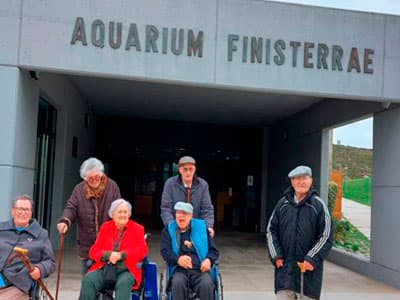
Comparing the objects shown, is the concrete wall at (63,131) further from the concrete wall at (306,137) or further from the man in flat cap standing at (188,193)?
the concrete wall at (306,137)

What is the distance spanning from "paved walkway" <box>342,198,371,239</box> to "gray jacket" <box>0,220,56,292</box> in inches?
274

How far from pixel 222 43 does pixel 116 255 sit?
323cm

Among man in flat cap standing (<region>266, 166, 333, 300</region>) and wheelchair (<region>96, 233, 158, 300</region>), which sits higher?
man in flat cap standing (<region>266, 166, 333, 300</region>)

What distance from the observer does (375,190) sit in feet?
24.5

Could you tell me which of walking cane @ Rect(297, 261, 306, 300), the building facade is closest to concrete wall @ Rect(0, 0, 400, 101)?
the building facade

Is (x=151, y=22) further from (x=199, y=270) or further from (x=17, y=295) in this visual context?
(x=17, y=295)

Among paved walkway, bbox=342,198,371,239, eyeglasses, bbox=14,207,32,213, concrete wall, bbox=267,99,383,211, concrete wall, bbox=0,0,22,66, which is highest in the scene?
concrete wall, bbox=0,0,22,66

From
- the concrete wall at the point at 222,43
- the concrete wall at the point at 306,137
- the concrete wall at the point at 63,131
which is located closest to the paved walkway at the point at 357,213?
the concrete wall at the point at 306,137

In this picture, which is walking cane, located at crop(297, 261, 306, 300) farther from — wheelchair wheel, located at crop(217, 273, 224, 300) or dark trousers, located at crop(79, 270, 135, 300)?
dark trousers, located at crop(79, 270, 135, 300)

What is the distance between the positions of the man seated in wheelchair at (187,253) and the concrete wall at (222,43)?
2.38 metres

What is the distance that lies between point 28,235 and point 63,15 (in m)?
2.90

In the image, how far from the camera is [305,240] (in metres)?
3.95

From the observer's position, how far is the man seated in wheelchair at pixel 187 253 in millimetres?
4102

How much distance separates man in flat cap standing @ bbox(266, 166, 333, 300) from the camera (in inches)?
155
